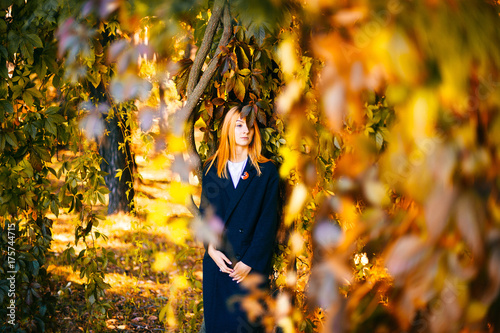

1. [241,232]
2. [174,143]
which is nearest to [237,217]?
[241,232]

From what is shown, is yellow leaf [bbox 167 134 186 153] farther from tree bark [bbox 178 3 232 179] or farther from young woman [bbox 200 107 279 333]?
young woman [bbox 200 107 279 333]

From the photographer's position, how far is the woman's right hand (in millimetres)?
2014

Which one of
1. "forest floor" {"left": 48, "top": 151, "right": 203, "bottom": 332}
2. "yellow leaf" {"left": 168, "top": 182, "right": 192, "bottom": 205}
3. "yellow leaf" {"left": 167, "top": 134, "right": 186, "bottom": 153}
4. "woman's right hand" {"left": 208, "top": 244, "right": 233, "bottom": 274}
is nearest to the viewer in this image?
"yellow leaf" {"left": 167, "top": 134, "right": 186, "bottom": 153}

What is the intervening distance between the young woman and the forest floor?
20 cm

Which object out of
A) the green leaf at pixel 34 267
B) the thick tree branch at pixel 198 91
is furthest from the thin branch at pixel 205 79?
the green leaf at pixel 34 267

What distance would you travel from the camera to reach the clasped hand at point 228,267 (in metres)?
1.99

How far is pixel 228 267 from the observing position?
2.03 metres

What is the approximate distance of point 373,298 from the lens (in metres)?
0.88

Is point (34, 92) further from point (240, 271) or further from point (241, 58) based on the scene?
point (240, 271)

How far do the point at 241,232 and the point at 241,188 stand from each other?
0.20m

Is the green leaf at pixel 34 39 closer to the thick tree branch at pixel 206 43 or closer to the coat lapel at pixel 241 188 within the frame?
the thick tree branch at pixel 206 43

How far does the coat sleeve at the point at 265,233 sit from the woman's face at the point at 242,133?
0.18 meters

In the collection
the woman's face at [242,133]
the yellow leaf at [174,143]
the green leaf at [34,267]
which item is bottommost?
the green leaf at [34,267]

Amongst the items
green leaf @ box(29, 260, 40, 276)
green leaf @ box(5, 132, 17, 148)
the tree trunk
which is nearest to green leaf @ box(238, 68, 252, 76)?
green leaf @ box(5, 132, 17, 148)
